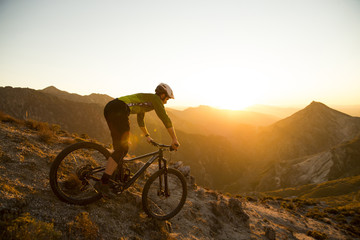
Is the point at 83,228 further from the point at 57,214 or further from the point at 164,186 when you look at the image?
the point at 164,186

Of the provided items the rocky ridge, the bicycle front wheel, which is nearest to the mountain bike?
the bicycle front wheel

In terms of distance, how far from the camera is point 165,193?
564 centimetres

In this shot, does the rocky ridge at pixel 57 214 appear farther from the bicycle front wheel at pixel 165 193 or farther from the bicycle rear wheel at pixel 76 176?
the bicycle front wheel at pixel 165 193

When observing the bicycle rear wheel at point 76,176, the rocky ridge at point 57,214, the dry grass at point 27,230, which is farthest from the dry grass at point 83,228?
the bicycle rear wheel at point 76,176

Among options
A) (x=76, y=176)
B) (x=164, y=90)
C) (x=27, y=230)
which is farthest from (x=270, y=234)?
(x=27, y=230)

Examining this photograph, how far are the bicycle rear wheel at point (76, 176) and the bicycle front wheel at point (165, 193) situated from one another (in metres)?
1.36

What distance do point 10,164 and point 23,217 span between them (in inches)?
113

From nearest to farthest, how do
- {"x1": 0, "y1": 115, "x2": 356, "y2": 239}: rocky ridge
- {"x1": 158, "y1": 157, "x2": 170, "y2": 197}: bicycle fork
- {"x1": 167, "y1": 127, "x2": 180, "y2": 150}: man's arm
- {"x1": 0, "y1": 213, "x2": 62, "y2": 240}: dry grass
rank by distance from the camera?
{"x1": 0, "y1": 213, "x2": 62, "y2": 240}: dry grass < {"x1": 0, "y1": 115, "x2": 356, "y2": 239}: rocky ridge < {"x1": 167, "y1": 127, "x2": 180, "y2": 150}: man's arm < {"x1": 158, "y1": 157, "x2": 170, "y2": 197}: bicycle fork

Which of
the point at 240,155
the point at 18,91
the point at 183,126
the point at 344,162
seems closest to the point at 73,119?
the point at 18,91

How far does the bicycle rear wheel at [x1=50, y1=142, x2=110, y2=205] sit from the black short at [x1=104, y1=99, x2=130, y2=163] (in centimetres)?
57

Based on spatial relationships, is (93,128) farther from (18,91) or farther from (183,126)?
(183,126)

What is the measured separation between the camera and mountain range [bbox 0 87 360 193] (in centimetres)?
6825

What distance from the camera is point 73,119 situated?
247ft

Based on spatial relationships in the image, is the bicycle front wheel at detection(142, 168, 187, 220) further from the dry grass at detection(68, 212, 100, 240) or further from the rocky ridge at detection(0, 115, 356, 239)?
the dry grass at detection(68, 212, 100, 240)
